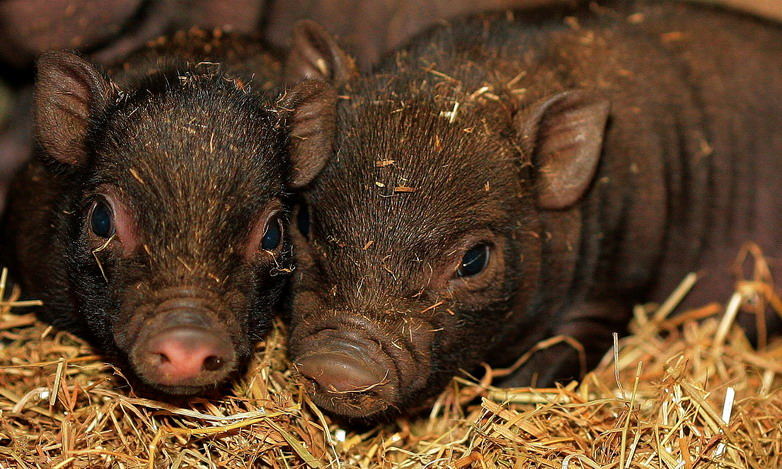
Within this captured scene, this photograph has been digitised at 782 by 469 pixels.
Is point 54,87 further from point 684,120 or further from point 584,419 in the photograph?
point 684,120

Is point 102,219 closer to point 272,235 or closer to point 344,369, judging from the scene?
point 272,235

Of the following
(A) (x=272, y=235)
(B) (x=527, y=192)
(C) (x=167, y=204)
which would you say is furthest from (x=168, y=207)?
(B) (x=527, y=192)

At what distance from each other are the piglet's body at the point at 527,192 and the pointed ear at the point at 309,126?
2.6 inches

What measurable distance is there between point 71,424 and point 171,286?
88 cm

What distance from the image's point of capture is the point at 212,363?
321 centimetres

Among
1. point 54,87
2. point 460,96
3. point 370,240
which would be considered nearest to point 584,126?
point 460,96

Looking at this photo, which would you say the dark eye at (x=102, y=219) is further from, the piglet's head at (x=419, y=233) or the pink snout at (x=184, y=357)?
the piglet's head at (x=419, y=233)

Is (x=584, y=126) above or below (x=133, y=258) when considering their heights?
above

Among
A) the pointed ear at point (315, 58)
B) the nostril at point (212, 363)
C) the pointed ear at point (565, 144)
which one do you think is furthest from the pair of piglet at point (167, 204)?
the pointed ear at point (565, 144)

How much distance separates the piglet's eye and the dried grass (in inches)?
26.1

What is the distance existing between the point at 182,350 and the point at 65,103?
1.35 meters

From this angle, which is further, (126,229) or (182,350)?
(126,229)

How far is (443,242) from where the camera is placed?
3723 mm

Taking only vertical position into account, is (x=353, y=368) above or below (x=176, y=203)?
below
